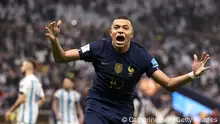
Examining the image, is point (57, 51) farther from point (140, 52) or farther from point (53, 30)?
point (140, 52)

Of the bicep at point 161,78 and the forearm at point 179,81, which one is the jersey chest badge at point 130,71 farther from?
the forearm at point 179,81

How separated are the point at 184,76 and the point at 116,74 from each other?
692 mm

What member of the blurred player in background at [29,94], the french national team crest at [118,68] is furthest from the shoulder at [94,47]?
the blurred player in background at [29,94]

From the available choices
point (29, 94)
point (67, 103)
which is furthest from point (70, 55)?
point (67, 103)

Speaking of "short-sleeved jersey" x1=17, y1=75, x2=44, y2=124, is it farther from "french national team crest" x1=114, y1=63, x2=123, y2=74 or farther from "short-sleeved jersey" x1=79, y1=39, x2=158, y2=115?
"french national team crest" x1=114, y1=63, x2=123, y2=74

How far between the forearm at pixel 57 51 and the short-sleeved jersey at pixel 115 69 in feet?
0.90

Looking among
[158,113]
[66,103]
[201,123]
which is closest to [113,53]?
[201,123]

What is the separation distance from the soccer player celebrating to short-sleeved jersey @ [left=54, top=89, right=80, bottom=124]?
5.50 meters

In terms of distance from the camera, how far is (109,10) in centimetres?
2338

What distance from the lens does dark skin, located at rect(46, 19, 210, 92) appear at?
5.30 m

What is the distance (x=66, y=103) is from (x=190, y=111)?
121 inches

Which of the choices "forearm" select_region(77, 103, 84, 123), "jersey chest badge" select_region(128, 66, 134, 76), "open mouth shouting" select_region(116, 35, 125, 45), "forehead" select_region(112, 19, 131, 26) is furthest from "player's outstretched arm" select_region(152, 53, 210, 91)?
"forearm" select_region(77, 103, 84, 123)

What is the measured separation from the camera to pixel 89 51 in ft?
18.4

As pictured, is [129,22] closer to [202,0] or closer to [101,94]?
[101,94]
